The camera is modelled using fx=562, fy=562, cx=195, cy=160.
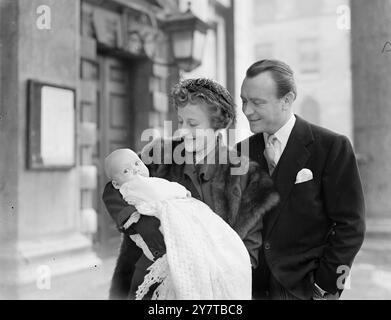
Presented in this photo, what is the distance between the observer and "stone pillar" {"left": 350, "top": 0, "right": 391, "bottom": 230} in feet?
14.0

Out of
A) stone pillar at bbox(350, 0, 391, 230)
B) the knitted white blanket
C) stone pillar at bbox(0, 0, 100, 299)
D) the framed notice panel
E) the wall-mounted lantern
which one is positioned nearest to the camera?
the knitted white blanket

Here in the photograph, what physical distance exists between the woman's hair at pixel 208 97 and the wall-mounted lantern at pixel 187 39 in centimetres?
195

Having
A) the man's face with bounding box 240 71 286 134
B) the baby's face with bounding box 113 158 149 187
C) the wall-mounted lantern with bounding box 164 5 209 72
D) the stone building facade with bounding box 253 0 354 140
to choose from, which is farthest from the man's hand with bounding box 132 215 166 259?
the stone building facade with bounding box 253 0 354 140

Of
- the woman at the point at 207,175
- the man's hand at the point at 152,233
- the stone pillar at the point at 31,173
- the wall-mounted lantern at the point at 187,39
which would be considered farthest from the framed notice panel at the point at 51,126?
the man's hand at the point at 152,233

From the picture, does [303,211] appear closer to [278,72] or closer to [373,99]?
[278,72]

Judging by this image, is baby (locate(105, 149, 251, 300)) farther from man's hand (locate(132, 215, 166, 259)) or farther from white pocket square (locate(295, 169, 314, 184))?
white pocket square (locate(295, 169, 314, 184))

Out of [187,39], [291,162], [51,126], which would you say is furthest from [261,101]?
[187,39]

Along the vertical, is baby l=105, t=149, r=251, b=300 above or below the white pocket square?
below

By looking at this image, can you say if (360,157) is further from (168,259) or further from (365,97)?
(168,259)

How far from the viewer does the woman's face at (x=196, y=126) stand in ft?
6.11

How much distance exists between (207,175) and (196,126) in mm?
167

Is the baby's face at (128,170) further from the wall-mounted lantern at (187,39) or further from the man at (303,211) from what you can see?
the wall-mounted lantern at (187,39)

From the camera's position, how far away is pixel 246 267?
5.79ft
